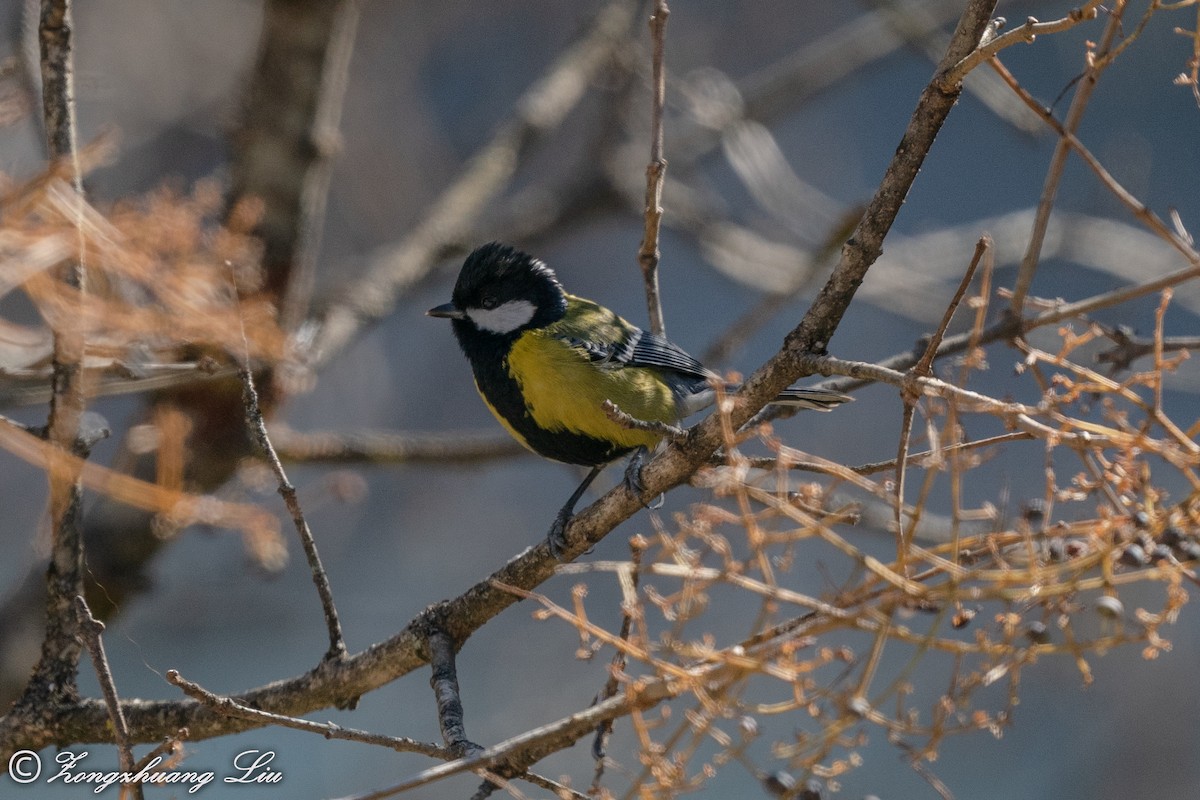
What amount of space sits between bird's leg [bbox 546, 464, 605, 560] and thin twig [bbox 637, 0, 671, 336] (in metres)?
0.49

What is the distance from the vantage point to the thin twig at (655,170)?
6.93ft

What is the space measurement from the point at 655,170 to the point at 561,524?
83cm

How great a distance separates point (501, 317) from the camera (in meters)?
3.23

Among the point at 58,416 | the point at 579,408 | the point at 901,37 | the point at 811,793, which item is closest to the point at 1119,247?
the point at 901,37

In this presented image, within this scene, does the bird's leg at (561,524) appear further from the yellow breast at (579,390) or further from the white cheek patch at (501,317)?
the white cheek patch at (501,317)

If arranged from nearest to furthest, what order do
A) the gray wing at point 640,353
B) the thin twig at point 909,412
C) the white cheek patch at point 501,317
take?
the thin twig at point 909,412 → the gray wing at point 640,353 → the white cheek patch at point 501,317

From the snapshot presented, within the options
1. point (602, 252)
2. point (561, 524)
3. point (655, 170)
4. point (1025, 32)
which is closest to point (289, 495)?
point (561, 524)

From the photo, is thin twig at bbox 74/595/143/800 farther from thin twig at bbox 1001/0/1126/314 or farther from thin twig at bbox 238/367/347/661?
thin twig at bbox 1001/0/1126/314

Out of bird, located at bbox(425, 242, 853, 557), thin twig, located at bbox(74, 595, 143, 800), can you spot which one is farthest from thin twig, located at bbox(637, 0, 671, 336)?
thin twig, located at bbox(74, 595, 143, 800)

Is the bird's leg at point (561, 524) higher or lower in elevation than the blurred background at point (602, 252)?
lower

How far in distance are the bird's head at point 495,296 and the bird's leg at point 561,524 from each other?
1.55 feet

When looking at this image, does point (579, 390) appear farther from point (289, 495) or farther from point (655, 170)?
point (289, 495)

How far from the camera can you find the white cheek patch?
3219 millimetres

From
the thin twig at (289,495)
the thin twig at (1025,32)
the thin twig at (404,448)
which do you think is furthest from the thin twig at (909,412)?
the thin twig at (404,448)
